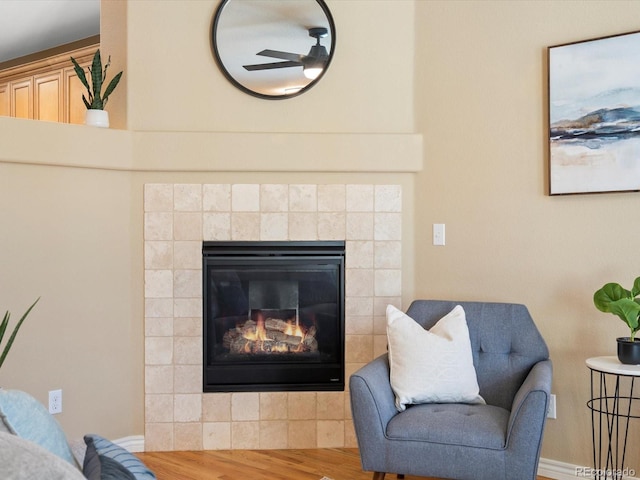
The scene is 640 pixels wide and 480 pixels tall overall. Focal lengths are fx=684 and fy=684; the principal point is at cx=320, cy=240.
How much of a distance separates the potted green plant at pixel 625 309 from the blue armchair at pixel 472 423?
304mm

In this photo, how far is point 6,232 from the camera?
314 cm

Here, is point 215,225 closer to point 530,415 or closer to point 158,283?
point 158,283

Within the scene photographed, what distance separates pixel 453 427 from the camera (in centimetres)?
258

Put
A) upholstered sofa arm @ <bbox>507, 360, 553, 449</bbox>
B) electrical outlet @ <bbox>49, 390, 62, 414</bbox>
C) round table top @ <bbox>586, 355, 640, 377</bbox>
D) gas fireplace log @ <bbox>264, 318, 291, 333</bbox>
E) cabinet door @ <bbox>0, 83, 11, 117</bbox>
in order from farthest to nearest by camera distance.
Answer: cabinet door @ <bbox>0, 83, 11, 117</bbox> < gas fireplace log @ <bbox>264, 318, 291, 333</bbox> < electrical outlet @ <bbox>49, 390, 62, 414</bbox> < round table top @ <bbox>586, 355, 640, 377</bbox> < upholstered sofa arm @ <bbox>507, 360, 553, 449</bbox>

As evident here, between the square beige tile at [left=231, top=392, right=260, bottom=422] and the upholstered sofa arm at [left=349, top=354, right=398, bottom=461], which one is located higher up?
the upholstered sofa arm at [left=349, top=354, right=398, bottom=461]

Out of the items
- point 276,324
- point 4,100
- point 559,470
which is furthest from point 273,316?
point 4,100

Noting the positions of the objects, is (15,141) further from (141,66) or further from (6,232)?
(141,66)

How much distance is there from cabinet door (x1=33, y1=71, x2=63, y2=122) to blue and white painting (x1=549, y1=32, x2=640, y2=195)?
3.60m

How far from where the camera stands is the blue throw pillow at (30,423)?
135cm

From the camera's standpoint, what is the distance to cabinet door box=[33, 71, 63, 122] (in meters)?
5.12

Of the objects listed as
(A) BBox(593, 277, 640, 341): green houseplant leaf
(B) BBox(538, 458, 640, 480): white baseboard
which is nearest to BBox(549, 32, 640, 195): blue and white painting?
(A) BBox(593, 277, 640, 341): green houseplant leaf

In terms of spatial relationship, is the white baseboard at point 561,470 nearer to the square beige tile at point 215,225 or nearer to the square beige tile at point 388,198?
the square beige tile at point 388,198

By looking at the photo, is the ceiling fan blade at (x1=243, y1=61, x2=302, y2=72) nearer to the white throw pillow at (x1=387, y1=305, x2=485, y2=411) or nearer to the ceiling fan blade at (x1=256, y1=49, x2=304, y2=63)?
the ceiling fan blade at (x1=256, y1=49, x2=304, y2=63)

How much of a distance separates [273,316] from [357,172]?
2.93 feet
